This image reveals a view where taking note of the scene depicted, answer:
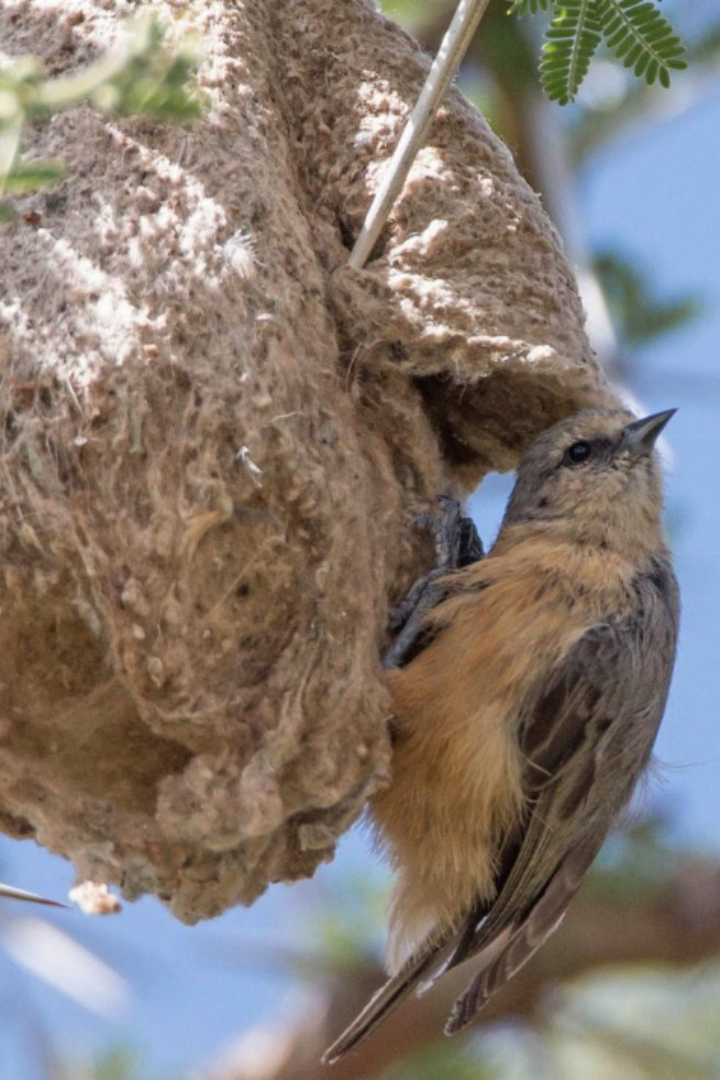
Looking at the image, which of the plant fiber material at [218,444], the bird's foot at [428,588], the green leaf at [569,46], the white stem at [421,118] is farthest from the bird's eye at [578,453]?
the green leaf at [569,46]

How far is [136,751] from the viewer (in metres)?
4.35

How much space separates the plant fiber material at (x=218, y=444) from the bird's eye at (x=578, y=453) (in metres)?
0.29

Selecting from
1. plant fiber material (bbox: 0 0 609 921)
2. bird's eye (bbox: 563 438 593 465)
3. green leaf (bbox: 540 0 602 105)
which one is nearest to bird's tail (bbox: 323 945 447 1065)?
plant fiber material (bbox: 0 0 609 921)

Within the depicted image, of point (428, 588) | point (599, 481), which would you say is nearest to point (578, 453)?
point (599, 481)

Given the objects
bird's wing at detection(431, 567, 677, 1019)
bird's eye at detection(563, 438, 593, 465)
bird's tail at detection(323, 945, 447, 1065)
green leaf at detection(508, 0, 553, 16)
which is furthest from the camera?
bird's eye at detection(563, 438, 593, 465)

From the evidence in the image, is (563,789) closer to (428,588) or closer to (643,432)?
(428,588)

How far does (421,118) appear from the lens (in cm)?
436

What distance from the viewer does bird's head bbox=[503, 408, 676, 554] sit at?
5.27 metres

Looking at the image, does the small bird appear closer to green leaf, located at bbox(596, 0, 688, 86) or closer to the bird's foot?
the bird's foot

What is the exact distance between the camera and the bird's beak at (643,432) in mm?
5297

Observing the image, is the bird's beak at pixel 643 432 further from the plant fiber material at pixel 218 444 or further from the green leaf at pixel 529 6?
the green leaf at pixel 529 6

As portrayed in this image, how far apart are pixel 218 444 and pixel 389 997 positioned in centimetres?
204

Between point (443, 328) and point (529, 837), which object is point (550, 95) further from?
point (529, 837)

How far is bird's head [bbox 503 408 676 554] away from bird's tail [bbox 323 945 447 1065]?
1.48 meters
